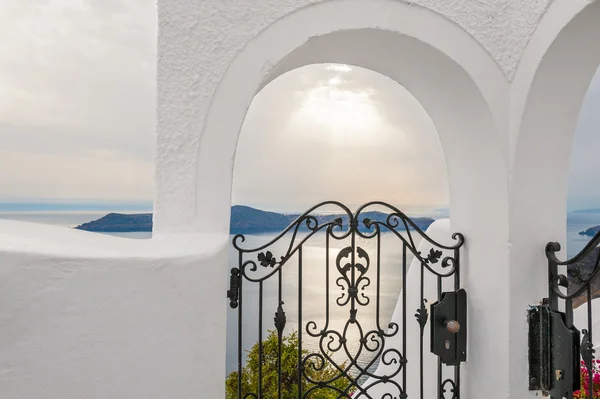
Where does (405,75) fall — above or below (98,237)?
above

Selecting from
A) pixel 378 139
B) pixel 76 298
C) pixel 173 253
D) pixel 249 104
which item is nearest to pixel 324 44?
pixel 249 104

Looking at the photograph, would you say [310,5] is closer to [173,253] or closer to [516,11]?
[516,11]

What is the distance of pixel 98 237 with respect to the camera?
4.54ft

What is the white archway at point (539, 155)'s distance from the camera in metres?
1.75

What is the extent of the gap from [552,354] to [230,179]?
59.3 inches

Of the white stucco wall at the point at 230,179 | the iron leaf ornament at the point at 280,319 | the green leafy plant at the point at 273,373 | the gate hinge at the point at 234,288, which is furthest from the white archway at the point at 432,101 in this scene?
the green leafy plant at the point at 273,373

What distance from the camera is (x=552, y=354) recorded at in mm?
1827

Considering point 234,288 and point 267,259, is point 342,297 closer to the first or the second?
point 267,259

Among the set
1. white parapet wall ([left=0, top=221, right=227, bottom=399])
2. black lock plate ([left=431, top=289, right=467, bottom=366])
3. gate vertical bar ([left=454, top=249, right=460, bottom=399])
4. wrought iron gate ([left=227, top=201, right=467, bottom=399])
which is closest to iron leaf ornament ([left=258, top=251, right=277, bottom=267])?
wrought iron gate ([left=227, top=201, right=467, bottom=399])

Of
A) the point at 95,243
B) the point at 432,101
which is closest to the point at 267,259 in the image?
the point at 95,243

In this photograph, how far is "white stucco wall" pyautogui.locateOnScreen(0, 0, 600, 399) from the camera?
110cm

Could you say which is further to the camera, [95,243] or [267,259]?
[267,259]

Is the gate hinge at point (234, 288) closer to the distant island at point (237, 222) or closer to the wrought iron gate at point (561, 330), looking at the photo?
the distant island at point (237, 222)

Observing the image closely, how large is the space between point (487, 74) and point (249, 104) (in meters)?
1.00
